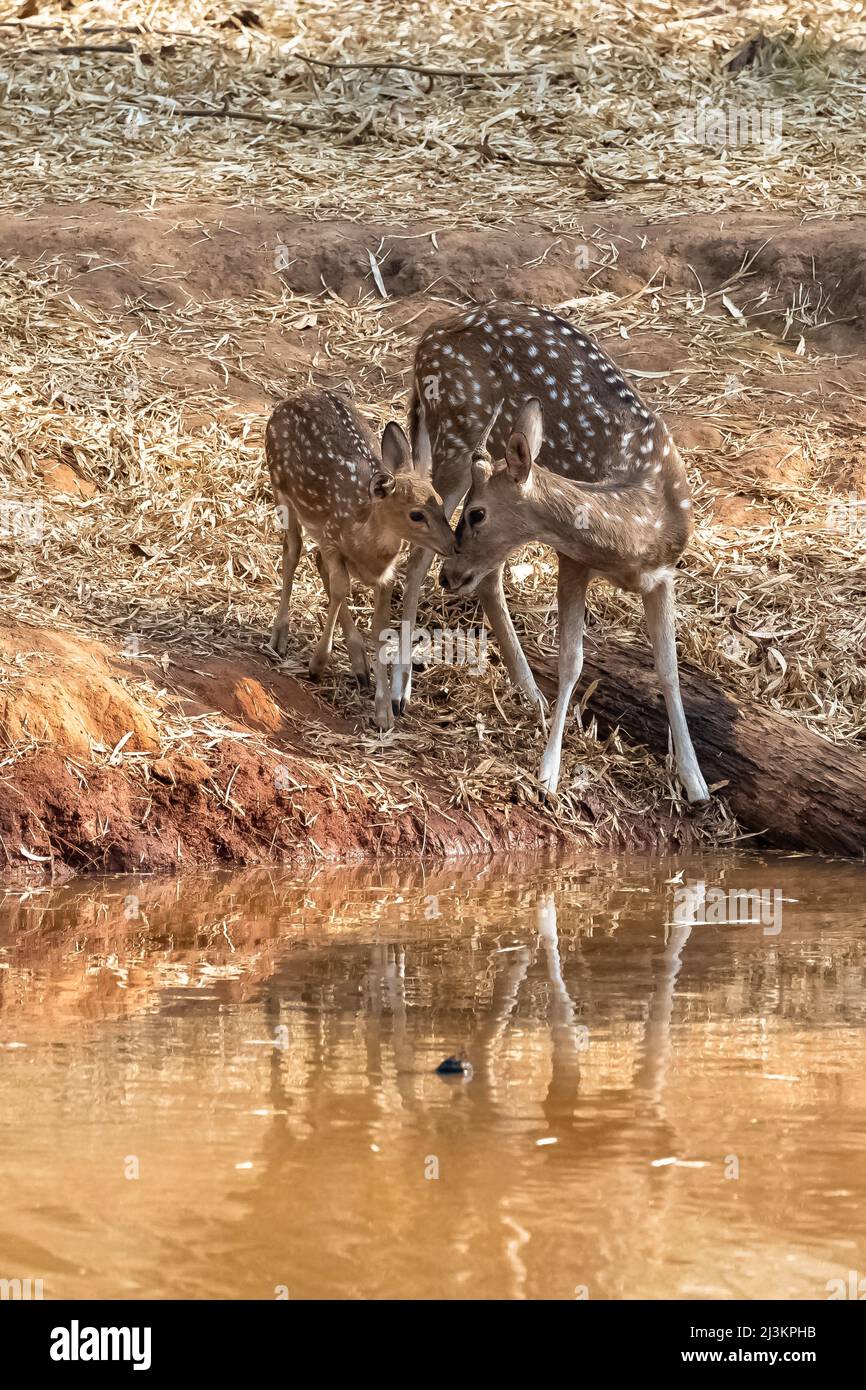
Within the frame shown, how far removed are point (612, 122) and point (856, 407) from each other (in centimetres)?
482

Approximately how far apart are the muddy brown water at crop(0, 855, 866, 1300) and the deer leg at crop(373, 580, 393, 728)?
178cm

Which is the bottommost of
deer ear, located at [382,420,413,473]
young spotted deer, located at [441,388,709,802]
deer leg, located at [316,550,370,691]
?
deer leg, located at [316,550,370,691]

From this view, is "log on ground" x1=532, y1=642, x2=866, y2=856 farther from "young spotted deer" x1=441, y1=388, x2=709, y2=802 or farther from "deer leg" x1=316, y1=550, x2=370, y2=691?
"deer leg" x1=316, y1=550, x2=370, y2=691

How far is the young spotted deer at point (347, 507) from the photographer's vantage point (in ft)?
28.4

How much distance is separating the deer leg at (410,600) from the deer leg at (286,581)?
61 cm

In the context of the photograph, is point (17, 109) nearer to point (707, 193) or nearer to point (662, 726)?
point (707, 193)

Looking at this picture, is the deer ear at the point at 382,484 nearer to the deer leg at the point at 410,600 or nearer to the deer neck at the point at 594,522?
the deer leg at the point at 410,600

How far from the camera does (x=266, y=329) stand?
12609 mm

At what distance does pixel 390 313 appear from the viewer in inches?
507

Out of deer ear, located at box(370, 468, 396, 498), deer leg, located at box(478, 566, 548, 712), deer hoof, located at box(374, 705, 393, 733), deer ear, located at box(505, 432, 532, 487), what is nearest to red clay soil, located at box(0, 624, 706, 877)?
deer hoof, located at box(374, 705, 393, 733)

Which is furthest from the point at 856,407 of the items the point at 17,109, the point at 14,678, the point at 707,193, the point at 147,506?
the point at 17,109

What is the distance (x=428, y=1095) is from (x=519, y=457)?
13.9 ft

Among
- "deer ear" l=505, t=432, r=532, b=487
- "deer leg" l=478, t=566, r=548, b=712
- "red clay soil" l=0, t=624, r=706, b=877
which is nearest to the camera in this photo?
"red clay soil" l=0, t=624, r=706, b=877

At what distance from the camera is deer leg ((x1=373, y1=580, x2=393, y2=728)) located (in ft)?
28.6
